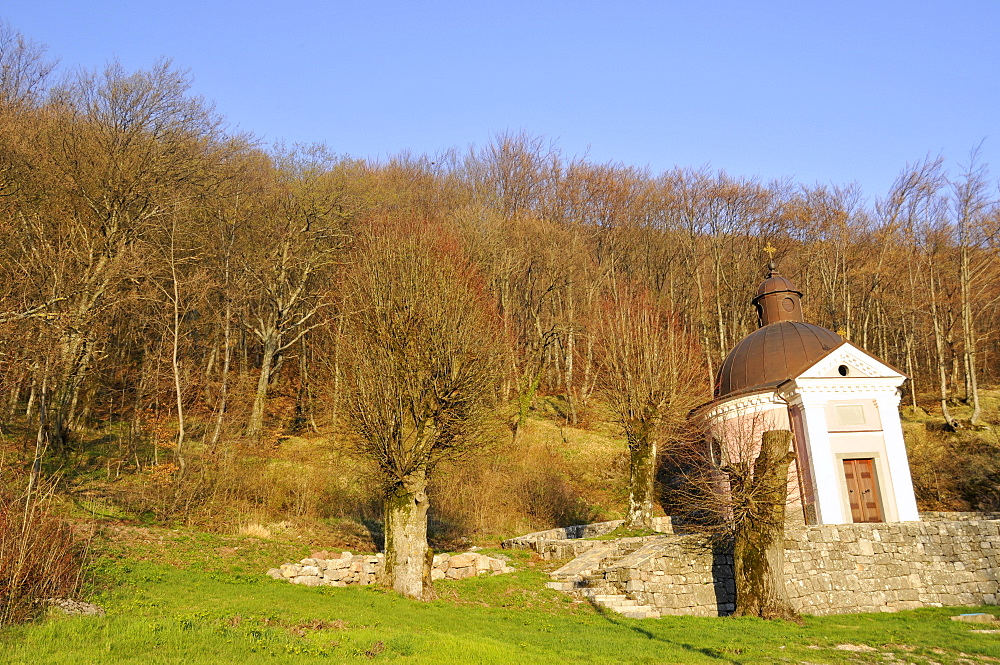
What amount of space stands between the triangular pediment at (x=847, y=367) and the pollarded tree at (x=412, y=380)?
11.5m

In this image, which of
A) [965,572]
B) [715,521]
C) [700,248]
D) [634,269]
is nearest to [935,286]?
[700,248]

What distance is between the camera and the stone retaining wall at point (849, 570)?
1706cm

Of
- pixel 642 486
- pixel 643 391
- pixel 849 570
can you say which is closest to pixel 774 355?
pixel 643 391

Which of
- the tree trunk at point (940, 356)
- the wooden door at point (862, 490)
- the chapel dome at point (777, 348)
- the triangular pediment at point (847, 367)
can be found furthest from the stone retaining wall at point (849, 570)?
the tree trunk at point (940, 356)

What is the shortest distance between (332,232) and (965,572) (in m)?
26.0

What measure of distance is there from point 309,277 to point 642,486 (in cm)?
1819

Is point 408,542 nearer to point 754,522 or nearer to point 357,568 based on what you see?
point 357,568

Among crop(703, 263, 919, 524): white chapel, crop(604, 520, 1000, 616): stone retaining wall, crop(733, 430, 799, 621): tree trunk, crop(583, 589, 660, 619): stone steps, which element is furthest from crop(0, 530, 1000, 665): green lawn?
crop(703, 263, 919, 524): white chapel

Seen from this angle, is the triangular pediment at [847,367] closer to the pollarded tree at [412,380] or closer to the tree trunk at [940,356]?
the pollarded tree at [412,380]

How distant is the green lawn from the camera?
27.1ft

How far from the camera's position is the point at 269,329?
94.7 feet

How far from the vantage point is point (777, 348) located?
24422 mm

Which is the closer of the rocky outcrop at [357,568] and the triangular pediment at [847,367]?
the rocky outcrop at [357,568]

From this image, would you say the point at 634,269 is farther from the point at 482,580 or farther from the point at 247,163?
the point at 482,580
